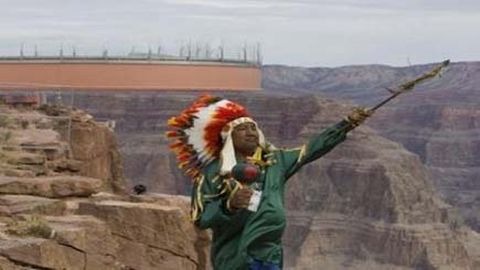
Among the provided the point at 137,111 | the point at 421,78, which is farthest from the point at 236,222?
the point at 137,111

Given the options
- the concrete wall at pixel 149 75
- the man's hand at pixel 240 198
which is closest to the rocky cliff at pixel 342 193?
the concrete wall at pixel 149 75

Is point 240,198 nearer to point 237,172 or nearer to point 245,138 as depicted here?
point 237,172

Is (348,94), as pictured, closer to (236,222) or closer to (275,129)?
(275,129)

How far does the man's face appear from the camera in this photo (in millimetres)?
5945

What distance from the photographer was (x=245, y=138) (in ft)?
19.5

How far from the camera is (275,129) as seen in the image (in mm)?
94500

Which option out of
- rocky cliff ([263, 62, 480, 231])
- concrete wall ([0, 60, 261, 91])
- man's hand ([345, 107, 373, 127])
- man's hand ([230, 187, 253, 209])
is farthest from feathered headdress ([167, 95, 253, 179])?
rocky cliff ([263, 62, 480, 231])

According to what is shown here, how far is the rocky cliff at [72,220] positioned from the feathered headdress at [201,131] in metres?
2.84

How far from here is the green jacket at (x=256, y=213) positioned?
5.76 metres

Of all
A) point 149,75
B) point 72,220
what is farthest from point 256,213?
point 149,75

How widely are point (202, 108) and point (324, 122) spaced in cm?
8645

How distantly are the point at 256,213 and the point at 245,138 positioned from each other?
1.32 ft

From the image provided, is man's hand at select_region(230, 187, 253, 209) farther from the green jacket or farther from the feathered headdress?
the feathered headdress

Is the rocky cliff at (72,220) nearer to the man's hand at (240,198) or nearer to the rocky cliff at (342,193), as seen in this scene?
the man's hand at (240,198)
